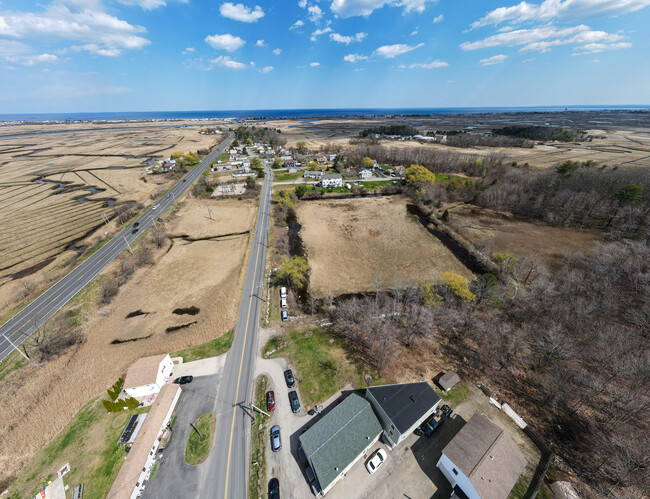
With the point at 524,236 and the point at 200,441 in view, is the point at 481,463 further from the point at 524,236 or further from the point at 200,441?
the point at 524,236

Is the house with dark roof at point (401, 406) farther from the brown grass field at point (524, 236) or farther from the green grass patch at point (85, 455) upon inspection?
the brown grass field at point (524, 236)

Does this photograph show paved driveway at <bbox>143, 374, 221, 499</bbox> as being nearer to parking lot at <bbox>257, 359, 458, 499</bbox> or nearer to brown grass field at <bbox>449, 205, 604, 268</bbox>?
parking lot at <bbox>257, 359, 458, 499</bbox>

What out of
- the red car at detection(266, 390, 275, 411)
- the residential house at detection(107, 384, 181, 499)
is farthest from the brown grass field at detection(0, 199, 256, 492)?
the red car at detection(266, 390, 275, 411)

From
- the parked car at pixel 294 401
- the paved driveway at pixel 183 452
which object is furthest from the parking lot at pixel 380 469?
the paved driveway at pixel 183 452

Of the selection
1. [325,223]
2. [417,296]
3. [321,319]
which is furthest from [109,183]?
[417,296]

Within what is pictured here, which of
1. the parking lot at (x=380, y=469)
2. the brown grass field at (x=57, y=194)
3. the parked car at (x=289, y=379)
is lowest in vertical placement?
the parking lot at (x=380, y=469)
